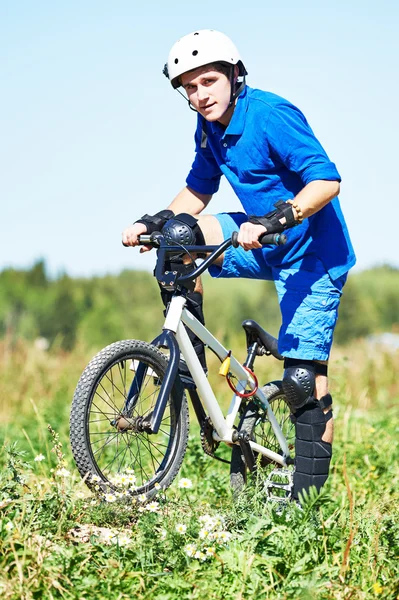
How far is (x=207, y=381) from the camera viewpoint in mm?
3723

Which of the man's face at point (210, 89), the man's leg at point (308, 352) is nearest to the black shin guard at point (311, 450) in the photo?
the man's leg at point (308, 352)

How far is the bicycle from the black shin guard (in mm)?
106

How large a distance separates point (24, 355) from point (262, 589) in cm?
725

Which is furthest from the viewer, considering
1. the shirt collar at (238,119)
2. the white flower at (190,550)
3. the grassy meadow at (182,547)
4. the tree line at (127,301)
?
the tree line at (127,301)

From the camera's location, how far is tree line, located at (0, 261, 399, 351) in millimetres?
27703

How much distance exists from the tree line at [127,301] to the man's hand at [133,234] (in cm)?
2304

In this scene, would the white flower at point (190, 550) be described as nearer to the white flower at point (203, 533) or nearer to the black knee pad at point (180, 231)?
the white flower at point (203, 533)

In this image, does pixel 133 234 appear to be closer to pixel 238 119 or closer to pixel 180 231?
pixel 180 231

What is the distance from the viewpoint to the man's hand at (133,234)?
3.70 m

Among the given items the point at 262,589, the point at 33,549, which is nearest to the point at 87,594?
the point at 33,549

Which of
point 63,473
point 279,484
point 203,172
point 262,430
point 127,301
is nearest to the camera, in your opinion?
point 63,473

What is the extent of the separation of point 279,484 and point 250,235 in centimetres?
129

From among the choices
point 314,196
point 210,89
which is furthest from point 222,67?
point 314,196

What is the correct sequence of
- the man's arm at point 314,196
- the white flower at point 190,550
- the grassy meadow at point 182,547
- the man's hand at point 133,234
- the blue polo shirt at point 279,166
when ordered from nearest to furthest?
the grassy meadow at point 182,547 → the white flower at point 190,550 → the man's arm at point 314,196 → the blue polo shirt at point 279,166 → the man's hand at point 133,234
